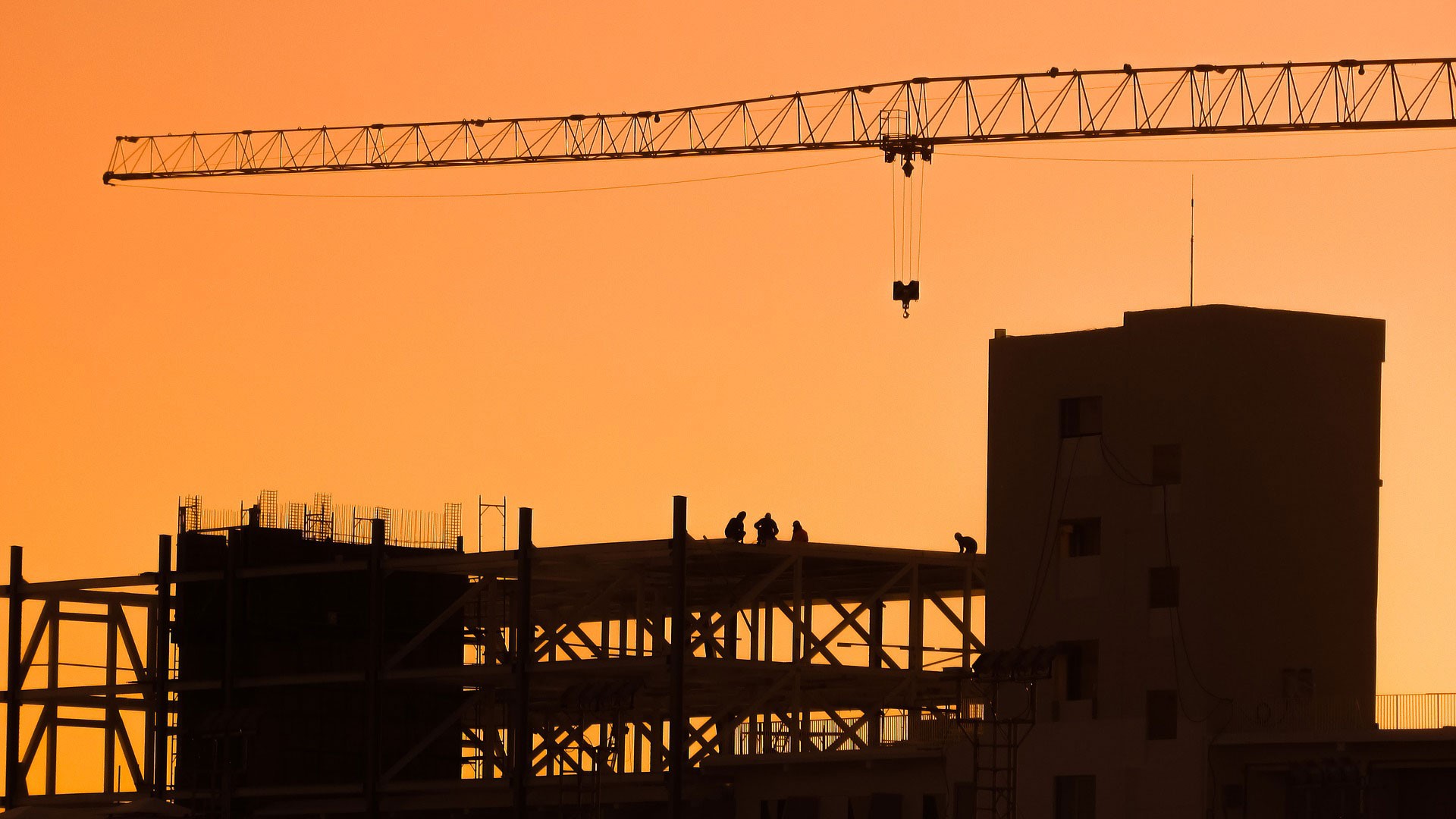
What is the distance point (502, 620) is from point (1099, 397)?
3855 cm

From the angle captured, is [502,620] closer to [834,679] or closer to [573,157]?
[834,679]

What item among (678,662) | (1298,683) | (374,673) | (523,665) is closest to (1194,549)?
(1298,683)

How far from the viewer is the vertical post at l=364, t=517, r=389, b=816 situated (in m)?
119

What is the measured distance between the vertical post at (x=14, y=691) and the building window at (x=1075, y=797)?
181 ft

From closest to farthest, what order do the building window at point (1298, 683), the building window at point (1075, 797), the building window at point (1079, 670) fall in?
1. the building window at point (1298, 683)
2. the building window at point (1075, 797)
3. the building window at point (1079, 670)

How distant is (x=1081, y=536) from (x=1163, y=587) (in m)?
4.38

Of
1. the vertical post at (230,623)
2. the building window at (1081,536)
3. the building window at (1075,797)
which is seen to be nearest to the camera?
the building window at (1075,797)

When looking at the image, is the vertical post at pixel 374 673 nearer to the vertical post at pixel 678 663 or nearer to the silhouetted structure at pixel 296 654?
the silhouetted structure at pixel 296 654

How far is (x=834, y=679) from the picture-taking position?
118 m

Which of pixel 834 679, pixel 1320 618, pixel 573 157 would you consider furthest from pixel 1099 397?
pixel 573 157

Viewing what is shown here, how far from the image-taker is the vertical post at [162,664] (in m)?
127

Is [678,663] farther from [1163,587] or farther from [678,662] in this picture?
Result: [1163,587]

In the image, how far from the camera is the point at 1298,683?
9350cm

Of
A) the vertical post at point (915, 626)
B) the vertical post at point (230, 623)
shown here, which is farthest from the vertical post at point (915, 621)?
the vertical post at point (230, 623)
